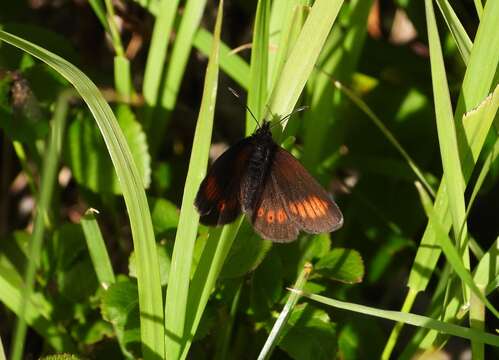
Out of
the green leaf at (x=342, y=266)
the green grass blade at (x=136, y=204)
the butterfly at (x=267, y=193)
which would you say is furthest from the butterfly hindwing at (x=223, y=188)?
the green leaf at (x=342, y=266)

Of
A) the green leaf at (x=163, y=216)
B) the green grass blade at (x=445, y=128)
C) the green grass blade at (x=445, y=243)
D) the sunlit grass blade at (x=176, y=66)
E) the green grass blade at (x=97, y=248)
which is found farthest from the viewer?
the sunlit grass blade at (x=176, y=66)

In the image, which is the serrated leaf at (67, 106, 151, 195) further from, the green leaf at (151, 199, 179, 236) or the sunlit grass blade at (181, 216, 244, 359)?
the sunlit grass blade at (181, 216, 244, 359)

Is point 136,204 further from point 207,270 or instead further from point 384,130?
point 384,130

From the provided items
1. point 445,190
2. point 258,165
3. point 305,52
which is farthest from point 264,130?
point 445,190

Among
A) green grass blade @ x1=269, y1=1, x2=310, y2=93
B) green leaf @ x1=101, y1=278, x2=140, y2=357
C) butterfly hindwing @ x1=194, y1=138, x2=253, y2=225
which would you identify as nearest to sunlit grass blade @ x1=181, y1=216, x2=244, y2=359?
butterfly hindwing @ x1=194, y1=138, x2=253, y2=225

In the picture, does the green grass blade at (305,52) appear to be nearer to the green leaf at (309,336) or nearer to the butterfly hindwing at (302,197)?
the butterfly hindwing at (302,197)

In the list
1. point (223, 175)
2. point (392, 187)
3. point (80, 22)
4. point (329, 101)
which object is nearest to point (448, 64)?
point (392, 187)

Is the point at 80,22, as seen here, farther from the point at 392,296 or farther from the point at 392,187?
the point at 392,296
